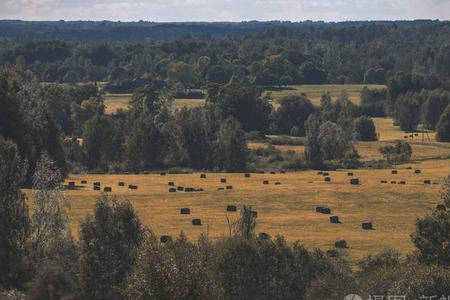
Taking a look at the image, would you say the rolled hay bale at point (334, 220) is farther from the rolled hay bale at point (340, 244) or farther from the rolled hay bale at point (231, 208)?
the rolled hay bale at point (340, 244)

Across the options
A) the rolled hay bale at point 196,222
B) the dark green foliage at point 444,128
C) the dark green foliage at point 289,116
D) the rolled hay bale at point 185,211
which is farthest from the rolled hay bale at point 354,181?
the dark green foliage at point 289,116

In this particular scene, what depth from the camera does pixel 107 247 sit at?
46.8 meters

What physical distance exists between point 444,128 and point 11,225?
402 feet

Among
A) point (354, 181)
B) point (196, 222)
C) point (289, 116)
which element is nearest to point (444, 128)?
point (289, 116)

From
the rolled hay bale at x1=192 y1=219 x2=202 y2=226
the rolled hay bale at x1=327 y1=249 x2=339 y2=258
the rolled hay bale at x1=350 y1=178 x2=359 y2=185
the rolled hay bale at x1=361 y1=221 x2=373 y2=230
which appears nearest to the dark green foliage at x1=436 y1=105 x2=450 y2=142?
the rolled hay bale at x1=350 y1=178 x2=359 y2=185

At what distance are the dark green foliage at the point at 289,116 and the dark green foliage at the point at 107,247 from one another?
12545cm

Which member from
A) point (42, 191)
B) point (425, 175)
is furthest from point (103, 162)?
point (42, 191)

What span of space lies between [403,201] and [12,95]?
40.1m

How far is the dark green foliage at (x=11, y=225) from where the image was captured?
47.5 meters

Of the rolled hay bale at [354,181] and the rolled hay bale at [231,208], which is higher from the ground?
the rolled hay bale at [231,208]

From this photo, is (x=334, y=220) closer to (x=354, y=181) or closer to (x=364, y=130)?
(x=354, y=181)

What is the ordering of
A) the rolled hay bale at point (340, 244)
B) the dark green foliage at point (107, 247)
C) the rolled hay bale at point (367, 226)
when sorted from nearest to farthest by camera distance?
the dark green foliage at point (107, 247) < the rolled hay bale at point (340, 244) < the rolled hay bale at point (367, 226)

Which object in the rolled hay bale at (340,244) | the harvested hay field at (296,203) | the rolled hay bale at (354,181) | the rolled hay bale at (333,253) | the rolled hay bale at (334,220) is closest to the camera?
the rolled hay bale at (333,253)

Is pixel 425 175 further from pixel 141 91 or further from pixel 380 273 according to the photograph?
pixel 141 91
